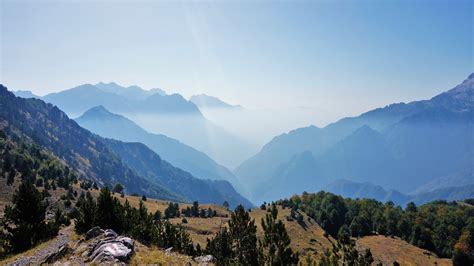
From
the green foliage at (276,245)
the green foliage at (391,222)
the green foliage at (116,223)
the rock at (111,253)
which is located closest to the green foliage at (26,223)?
the green foliage at (116,223)

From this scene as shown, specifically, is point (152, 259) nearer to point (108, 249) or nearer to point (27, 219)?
point (108, 249)

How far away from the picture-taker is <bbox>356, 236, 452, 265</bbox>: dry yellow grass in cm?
11450

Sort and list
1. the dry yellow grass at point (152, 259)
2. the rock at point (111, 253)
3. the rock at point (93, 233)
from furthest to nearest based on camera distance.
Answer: the rock at point (93, 233) → the dry yellow grass at point (152, 259) → the rock at point (111, 253)

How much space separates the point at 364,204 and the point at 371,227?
2763 centimetres

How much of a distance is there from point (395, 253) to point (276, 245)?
97.5 meters

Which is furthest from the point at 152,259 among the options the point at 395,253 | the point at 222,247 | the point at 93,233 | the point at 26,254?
the point at 395,253

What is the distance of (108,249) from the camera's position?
31219 millimetres

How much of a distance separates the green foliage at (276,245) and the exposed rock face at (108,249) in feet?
51.5

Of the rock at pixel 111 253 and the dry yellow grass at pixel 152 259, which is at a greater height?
the rock at pixel 111 253

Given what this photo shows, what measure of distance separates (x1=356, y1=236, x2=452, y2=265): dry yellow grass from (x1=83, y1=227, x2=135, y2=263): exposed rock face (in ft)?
319

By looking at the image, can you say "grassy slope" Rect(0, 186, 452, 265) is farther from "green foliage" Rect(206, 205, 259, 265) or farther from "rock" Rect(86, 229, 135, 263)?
"rock" Rect(86, 229, 135, 263)

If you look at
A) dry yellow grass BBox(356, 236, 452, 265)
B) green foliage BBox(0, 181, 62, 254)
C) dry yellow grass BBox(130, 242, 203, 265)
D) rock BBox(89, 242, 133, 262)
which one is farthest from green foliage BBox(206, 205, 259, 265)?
dry yellow grass BBox(356, 236, 452, 265)

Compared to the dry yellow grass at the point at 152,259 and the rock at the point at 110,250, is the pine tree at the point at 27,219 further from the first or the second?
the dry yellow grass at the point at 152,259

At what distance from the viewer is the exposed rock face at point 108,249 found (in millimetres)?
30328
